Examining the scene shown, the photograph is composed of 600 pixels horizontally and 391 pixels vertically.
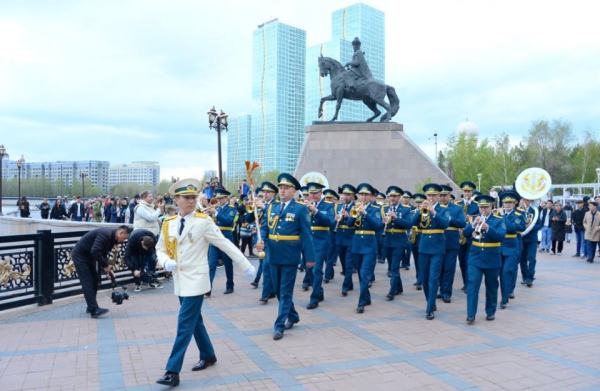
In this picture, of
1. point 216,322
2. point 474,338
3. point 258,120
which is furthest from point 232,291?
point 258,120

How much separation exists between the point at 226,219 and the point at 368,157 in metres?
14.2

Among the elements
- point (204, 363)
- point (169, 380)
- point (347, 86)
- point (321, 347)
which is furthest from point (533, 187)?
point (347, 86)

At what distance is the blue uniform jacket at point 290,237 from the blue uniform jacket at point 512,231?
4.30 metres

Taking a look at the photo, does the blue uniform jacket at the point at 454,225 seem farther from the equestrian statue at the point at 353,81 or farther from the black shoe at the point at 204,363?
the equestrian statue at the point at 353,81

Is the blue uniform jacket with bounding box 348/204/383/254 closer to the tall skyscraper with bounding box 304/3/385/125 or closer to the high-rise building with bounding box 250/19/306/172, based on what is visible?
the tall skyscraper with bounding box 304/3/385/125

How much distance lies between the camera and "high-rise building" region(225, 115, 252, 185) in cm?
6869

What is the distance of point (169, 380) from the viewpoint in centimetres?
476

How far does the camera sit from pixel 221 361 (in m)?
5.56

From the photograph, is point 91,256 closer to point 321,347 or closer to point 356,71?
point 321,347

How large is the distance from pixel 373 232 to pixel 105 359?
4.72m

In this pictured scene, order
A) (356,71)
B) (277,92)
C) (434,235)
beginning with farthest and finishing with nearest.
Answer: (277,92)
(356,71)
(434,235)

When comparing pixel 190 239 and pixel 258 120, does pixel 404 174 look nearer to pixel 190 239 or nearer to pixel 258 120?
pixel 190 239

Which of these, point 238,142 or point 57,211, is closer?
point 57,211

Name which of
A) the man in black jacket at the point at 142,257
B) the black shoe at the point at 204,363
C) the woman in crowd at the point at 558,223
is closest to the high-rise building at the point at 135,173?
the woman in crowd at the point at 558,223
